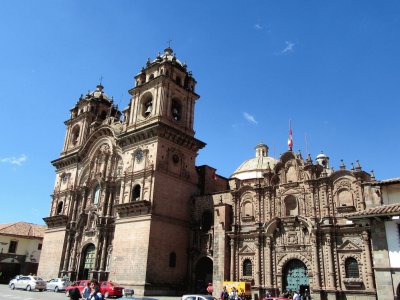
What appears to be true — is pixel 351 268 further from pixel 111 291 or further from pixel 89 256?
pixel 89 256

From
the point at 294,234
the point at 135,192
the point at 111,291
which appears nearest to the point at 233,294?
the point at 294,234

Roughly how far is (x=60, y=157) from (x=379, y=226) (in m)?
37.9

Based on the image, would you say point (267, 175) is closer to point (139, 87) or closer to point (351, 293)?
point (351, 293)

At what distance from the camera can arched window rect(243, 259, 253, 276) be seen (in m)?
31.2

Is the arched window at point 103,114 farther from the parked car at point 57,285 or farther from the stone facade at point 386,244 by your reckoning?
the stone facade at point 386,244

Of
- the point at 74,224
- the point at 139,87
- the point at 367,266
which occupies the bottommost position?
the point at 367,266

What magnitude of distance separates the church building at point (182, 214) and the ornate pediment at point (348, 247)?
0.07m

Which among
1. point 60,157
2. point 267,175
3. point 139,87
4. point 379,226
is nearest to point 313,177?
point 267,175

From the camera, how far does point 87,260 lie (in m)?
39.1

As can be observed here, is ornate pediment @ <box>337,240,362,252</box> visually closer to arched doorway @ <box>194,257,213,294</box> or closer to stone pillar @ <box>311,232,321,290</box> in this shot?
stone pillar @ <box>311,232,321,290</box>

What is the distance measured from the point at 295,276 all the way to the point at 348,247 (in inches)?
182

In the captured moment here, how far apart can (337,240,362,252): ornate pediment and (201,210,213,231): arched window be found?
1238 centimetres

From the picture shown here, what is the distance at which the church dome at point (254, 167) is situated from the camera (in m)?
49.7

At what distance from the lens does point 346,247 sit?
2728 centimetres
